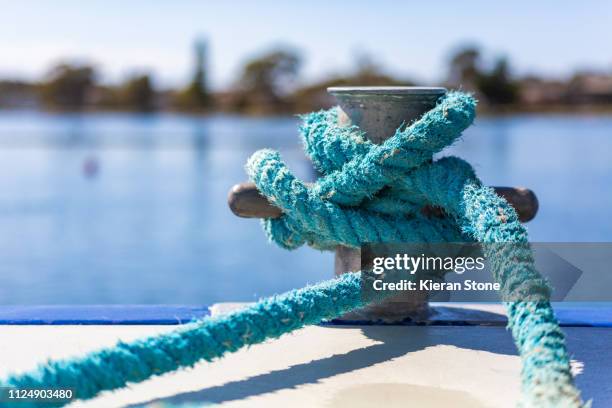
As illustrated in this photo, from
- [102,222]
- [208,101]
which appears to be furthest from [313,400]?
[208,101]

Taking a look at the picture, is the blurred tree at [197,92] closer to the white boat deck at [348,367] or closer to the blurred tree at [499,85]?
the blurred tree at [499,85]

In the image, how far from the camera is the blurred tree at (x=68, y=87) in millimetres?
99250

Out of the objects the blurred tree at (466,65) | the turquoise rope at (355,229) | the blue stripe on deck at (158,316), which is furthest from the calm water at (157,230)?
the blurred tree at (466,65)

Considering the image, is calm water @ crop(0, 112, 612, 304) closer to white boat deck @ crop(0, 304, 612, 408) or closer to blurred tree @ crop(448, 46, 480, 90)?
white boat deck @ crop(0, 304, 612, 408)

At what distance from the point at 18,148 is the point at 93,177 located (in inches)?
757

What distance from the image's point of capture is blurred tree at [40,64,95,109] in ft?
326

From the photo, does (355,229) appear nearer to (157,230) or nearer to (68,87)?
(157,230)

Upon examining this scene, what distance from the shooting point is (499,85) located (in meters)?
94.4

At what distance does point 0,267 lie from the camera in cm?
971

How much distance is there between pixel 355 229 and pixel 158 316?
2.25 feet

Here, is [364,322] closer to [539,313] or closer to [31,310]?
[539,313]

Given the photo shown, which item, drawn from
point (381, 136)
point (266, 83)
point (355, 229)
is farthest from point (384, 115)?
point (266, 83)

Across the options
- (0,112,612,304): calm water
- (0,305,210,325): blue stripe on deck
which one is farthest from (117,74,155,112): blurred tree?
(0,305,210,325): blue stripe on deck

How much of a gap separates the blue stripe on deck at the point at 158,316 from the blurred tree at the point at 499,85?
9213cm
